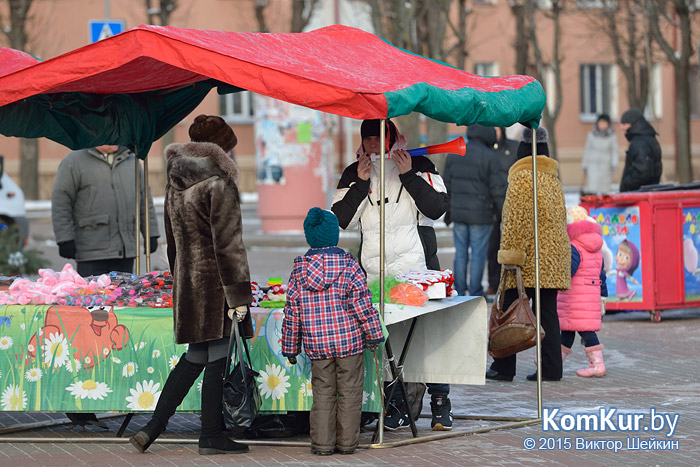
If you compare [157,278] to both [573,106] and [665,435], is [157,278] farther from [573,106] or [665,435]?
[573,106]

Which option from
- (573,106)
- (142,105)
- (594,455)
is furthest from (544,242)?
(573,106)

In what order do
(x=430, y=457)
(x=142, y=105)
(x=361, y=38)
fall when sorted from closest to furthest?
(x=430, y=457)
(x=361, y=38)
(x=142, y=105)

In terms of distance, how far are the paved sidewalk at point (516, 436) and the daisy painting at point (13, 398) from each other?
0.21 m

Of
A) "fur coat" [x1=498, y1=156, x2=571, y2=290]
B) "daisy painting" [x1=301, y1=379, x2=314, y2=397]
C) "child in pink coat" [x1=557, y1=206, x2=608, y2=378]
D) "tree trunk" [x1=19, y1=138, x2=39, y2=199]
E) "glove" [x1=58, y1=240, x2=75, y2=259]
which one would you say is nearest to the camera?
"daisy painting" [x1=301, y1=379, x2=314, y2=397]

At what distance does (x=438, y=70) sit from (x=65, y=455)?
321 centimetres

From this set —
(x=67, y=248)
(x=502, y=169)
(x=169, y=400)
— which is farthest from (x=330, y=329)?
(x=502, y=169)

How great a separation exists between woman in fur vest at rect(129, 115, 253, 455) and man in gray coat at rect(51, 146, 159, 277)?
251 centimetres

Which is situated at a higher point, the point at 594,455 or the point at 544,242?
the point at 544,242

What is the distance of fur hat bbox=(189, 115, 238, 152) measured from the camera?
22.3 feet

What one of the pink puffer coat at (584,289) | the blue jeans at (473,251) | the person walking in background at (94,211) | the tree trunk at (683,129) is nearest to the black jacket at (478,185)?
the blue jeans at (473,251)

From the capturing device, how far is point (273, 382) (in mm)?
6969

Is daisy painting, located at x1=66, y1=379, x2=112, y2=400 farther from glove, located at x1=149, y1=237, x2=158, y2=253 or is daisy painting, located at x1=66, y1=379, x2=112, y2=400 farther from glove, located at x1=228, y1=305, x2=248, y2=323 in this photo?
glove, located at x1=149, y1=237, x2=158, y2=253

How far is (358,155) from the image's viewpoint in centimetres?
745

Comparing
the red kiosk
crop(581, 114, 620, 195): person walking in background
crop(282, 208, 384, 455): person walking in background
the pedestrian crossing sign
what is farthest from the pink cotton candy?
crop(581, 114, 620, 195): person walking in background
